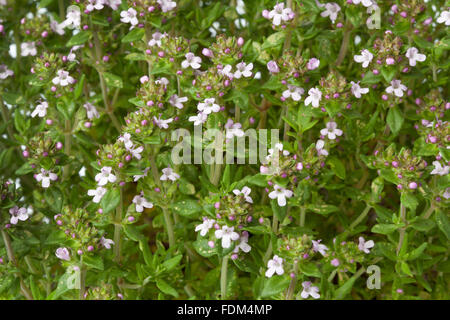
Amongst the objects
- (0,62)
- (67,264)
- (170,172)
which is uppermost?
(0,62)

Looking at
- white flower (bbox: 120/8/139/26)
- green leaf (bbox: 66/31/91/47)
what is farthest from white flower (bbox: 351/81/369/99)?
green leaf (bbox: 66/31/91/47)

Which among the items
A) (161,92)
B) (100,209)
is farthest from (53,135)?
(161,92)

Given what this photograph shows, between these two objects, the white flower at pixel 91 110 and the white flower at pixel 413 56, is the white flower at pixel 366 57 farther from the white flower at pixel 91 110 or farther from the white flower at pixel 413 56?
the white flower at pixel 91 110

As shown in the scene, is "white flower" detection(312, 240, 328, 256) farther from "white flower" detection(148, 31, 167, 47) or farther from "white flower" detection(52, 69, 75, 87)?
"white flower" detection(52, 69, 75, 87)

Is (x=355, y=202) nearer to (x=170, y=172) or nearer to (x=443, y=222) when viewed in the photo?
(x=443, y=222)

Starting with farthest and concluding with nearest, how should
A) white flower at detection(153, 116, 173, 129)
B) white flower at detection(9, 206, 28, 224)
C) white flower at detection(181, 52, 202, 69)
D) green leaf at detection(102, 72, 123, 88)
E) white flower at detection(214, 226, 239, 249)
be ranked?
1. green leaf at detection(102, 72, 123, 88)
2. white flower at detection(9, 206, 28, 224)
3. white flower at detection(181, 52, 202, 69)
4. white flower at detection(153, 116, 173, 129)
5. white flower at detection(214, 226, 239, 249)
